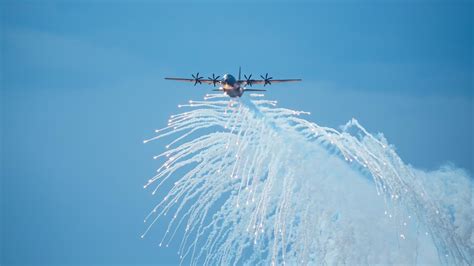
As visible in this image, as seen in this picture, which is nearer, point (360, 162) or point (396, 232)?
point (360, 162)

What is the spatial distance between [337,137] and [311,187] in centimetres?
774

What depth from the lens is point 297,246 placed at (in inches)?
3905

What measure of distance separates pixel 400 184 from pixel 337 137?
10231mm

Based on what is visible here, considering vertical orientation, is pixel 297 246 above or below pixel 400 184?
below

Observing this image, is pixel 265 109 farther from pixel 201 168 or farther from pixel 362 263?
pixel 362 263

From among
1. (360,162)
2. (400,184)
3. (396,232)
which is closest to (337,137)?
(360,162)

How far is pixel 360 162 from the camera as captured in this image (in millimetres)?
96625

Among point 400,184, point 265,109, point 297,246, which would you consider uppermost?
point 265,109

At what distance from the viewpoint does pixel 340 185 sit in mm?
102500

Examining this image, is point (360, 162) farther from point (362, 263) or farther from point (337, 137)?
point (362, 263)

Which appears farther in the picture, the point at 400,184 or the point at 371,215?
the point at 371,215

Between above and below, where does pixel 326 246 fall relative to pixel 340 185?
below

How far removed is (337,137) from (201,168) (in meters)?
18.1

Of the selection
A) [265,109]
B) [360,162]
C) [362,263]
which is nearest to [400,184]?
[360,162]
